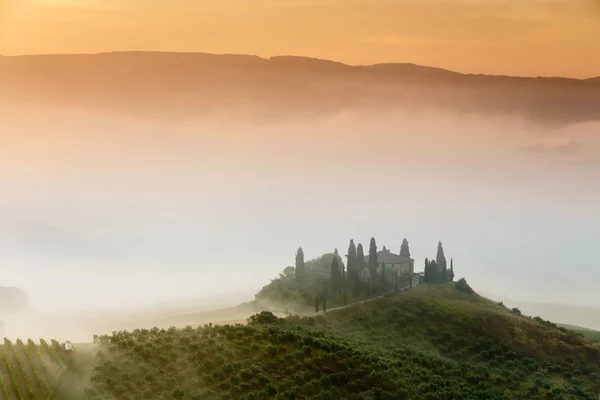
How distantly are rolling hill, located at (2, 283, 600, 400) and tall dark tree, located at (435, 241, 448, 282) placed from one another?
667cm

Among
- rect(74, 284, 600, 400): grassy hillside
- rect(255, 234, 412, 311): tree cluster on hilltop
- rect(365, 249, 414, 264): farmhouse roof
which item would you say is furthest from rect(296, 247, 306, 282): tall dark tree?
rect(74, 284, 600, 400): grassy hillside

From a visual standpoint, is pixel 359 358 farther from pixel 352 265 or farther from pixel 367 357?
pixel 352 265

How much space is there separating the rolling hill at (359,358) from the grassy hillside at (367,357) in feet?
0.18

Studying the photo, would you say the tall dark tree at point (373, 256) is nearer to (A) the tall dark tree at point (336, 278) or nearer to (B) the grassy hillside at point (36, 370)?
(A) the tall dark tree at point (336, 278)

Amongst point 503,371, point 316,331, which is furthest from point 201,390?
point 503,371

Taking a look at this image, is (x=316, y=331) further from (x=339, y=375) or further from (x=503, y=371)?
(x=503, y=371)

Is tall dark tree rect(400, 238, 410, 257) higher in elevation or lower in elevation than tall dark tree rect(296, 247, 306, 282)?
higher

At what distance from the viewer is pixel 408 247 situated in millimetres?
59812

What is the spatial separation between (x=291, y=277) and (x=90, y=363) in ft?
81.7

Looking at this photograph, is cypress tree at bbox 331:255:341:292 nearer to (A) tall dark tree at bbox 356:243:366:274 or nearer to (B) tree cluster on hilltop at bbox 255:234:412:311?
(B) tree cluster on hilltop at bbox 255:234:412:311

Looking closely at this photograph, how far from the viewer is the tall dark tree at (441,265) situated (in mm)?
56469

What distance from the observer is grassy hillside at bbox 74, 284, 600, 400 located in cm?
3014

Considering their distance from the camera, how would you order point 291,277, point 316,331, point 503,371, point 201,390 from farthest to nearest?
1. point 291,277
2. point 503,371
3. point 316,331
4. point 201,390

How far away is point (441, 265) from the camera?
5803 centimetres
